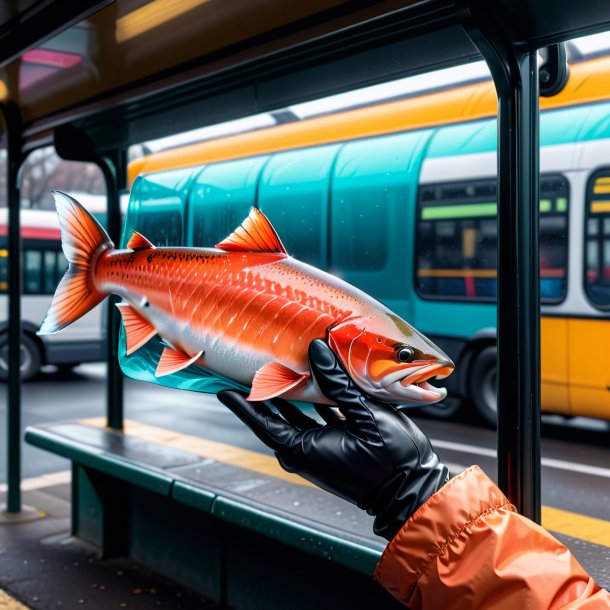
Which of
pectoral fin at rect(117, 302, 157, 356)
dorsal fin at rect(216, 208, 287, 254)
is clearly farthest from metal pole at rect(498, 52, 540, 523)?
pectoral fin at rect(117, 302, 157, 356)

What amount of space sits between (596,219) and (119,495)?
3.77 metres

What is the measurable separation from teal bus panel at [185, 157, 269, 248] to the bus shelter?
31 cm

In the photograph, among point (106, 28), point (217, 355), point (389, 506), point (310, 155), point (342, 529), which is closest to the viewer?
point (389, 506)

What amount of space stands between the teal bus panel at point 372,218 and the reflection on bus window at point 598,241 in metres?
3.43

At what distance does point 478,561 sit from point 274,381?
63 centimetres

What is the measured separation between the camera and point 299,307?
183cm

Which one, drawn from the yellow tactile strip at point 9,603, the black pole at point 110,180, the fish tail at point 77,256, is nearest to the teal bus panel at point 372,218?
the fish tail at point 77,256

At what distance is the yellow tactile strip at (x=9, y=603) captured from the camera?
10.4 ft

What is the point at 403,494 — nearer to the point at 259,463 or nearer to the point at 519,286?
the point at 519,286

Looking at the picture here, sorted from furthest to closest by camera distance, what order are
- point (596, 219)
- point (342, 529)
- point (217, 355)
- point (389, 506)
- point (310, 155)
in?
point (596, 219) < point (310, 155) < point (342, 529) < point (217, 355) < point (389, 506)

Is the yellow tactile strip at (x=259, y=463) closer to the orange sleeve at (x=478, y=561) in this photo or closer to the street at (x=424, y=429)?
the street at (x=424, y=429)

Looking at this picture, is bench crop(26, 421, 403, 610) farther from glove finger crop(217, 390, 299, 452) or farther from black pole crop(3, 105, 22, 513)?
glove finger crop(217, 390, 299, 452)

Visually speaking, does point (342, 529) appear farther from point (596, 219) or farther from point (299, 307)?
point (596, 219)

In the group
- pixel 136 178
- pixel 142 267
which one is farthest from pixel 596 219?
pixel 142 267
